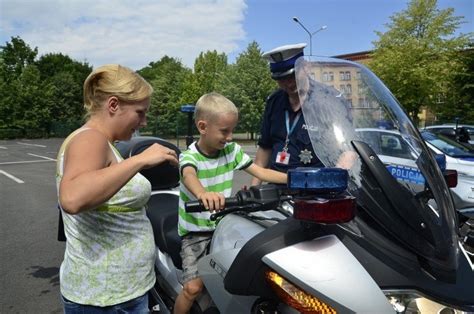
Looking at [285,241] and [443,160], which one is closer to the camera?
[285,241]

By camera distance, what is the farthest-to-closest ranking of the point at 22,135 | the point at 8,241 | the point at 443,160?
the point at 22,135, the point at 8,241, the point at 443,160

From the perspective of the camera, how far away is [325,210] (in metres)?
1.41

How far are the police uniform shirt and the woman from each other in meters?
1.29

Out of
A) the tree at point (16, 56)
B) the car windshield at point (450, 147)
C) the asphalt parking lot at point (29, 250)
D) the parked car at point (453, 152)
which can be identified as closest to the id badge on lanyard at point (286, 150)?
the asphalt parking lot at point (29, 250)

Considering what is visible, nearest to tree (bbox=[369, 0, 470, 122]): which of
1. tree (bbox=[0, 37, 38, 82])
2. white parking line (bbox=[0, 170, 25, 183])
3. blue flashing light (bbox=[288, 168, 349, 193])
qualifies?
white parking line (bbox=[0, 170, 25, 183])

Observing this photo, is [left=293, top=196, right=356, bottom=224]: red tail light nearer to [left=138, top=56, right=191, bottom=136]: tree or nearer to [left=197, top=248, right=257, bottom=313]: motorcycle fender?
[left=197, top=248, right=257, bottom=313]: motorcycle fender

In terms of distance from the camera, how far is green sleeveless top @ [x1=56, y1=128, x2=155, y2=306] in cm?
185

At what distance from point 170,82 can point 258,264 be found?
50.7m

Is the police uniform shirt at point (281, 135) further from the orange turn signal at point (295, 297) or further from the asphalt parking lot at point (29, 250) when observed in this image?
the asphalt parking lot at point (29, 250)

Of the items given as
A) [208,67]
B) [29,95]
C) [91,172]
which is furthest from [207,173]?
[208,67]

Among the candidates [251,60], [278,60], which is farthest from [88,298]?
[251,60]

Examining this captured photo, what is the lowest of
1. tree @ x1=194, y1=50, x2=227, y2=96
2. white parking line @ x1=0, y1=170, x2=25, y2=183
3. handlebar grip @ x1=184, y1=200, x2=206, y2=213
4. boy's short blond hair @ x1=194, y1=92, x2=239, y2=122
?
white parking line @ x1=0, y1=170, x2=25, y2=183

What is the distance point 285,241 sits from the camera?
155 centimetres

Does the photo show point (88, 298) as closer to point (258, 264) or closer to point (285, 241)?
point (258, 264)
